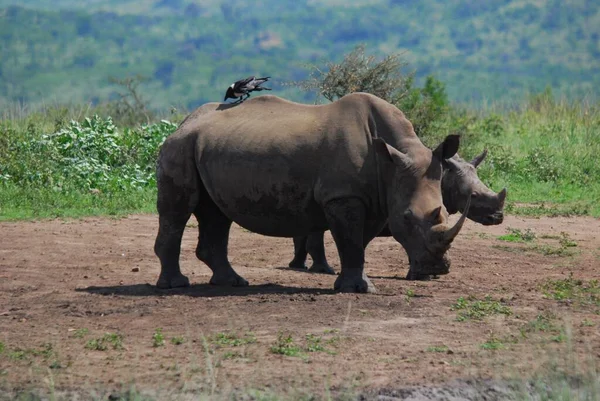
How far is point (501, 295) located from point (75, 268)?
12.3 ft

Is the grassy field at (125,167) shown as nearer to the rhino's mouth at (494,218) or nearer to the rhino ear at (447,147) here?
the rhino's mouth at (494,218)

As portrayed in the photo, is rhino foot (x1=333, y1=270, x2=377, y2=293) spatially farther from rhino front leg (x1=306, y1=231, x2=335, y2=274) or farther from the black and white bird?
the black and white bird

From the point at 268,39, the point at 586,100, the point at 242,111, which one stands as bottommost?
the point at 268,39

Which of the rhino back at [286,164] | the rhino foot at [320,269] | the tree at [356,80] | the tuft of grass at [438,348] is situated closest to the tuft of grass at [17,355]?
the tuft of grass at [438,348]


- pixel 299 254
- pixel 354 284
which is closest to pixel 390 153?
pixel 354 284

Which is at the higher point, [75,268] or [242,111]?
[242,111]

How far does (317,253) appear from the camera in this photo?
1190cm

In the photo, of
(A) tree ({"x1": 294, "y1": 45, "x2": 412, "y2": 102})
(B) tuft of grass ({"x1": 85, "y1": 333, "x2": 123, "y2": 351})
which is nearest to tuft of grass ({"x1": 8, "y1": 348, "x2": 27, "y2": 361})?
(B) tuft of grass ({"x1": 85, "y1": 333, "x2": 123, "y2": 351})

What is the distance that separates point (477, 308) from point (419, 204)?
37.5 inches

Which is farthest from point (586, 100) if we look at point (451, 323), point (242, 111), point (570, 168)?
point (451, 323)

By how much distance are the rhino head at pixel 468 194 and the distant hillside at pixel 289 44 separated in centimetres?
8034

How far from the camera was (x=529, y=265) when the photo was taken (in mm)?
12086

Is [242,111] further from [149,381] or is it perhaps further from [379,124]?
[149,381]

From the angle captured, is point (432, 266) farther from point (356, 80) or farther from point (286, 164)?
point (356, 80)
